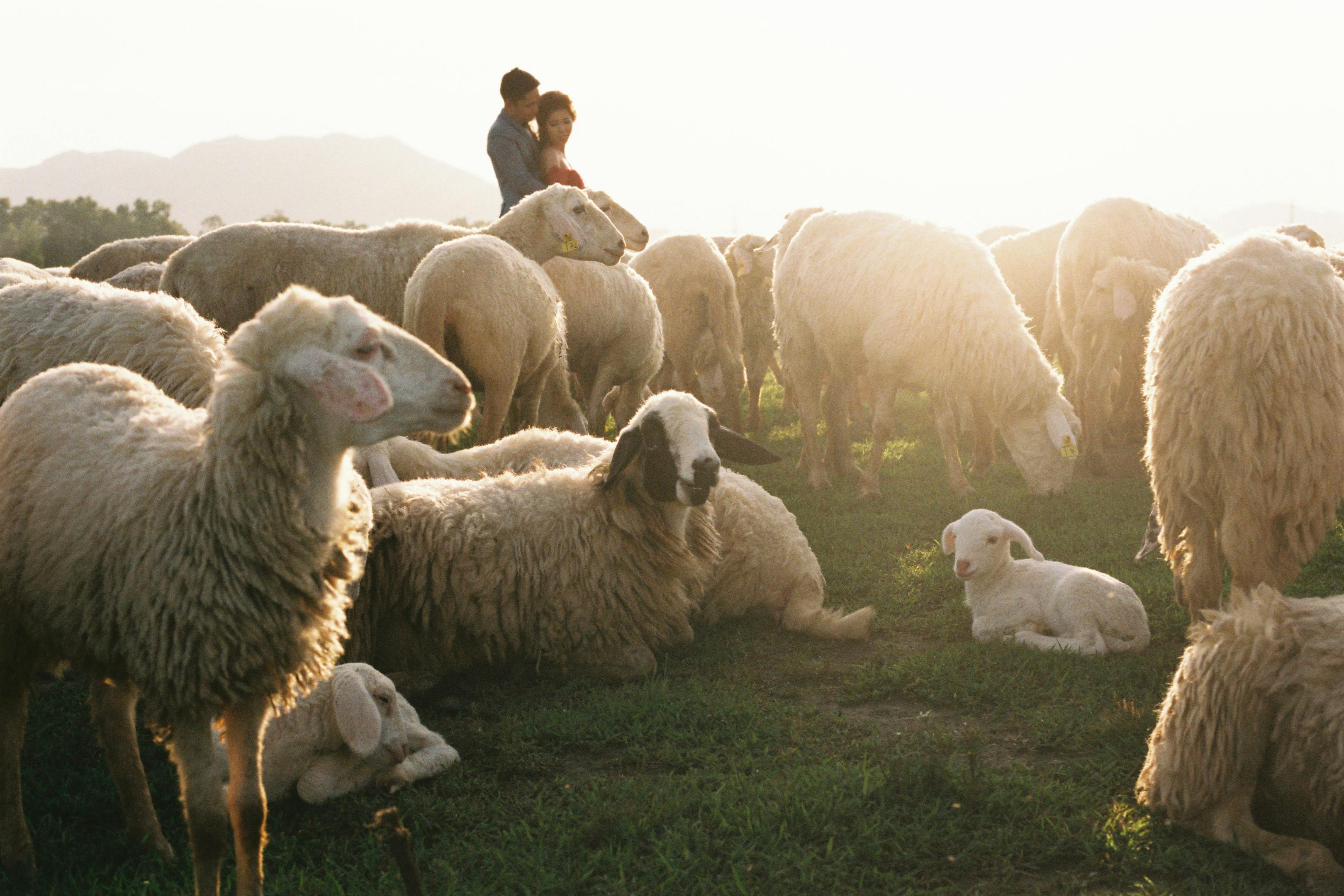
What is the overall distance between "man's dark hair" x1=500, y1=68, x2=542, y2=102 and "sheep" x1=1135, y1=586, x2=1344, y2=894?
25.9 ft

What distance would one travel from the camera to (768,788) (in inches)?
155

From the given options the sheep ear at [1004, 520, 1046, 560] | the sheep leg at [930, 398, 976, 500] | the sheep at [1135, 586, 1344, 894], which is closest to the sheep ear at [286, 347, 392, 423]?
the sheep at [1135, 586, 1344, 894]

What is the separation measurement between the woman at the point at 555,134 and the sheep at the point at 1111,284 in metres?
4.54

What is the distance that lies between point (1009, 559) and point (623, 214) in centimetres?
560

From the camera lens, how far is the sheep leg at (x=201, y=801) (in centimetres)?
306

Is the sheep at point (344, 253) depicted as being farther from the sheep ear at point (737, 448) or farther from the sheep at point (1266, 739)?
the sheep at point (1266, 739)

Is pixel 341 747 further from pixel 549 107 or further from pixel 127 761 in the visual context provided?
pixel 549 107

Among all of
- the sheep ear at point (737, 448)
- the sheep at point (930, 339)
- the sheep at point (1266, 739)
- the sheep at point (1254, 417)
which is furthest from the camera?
the sheep at point (930, 339)

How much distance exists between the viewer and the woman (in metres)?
10.2

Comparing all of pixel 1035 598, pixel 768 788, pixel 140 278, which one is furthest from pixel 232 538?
pixel 140 278

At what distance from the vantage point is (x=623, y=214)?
10078 mm

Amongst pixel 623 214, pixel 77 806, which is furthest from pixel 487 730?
pixel 623 214

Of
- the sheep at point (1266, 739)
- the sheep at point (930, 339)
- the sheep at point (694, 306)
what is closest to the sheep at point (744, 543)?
the sheep at point (1266, 739)

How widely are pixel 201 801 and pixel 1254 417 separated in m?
3.99
